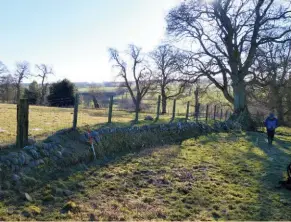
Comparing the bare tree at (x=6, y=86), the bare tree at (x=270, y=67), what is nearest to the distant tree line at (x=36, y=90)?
the bare tree at (x=6, y=86)

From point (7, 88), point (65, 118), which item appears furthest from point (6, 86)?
point (65, 118)

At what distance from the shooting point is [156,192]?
6016 mm

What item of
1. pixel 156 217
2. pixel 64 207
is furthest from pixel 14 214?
pixel 156 217

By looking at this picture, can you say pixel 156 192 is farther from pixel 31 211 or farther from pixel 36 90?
pixel 36 90

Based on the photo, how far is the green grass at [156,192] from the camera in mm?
4898

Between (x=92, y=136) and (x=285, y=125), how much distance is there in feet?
90.3

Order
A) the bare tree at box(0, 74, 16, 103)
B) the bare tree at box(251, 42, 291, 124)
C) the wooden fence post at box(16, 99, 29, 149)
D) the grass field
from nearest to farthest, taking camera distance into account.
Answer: the wooden fence post at box(16, 99, 29, 149) → the grass field → the bare tree at box(251, 42, 291, 124) → the bare tree at box(0, 74, 16, 103)

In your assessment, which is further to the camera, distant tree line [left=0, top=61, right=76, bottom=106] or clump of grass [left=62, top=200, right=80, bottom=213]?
distant tree line [left=0, top=61, right=76, bottom=106]

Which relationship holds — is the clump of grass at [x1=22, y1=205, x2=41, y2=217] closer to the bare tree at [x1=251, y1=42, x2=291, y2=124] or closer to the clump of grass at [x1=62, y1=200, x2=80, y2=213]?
the clump of grass at [x1=62, y1=200, x2=80, y2=213]

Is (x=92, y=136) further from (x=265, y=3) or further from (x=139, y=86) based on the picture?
(x=139, y=86)

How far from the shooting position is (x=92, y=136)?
877cm

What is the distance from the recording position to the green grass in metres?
→ 4.90

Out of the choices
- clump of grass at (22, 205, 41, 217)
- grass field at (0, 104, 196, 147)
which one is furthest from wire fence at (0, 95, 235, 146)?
clump of grass at (22, 205, 41, 217)

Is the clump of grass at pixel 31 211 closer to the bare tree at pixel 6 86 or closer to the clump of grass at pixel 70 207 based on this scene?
the clump of grass at pixel 70 207
